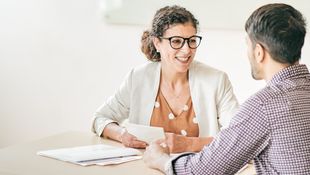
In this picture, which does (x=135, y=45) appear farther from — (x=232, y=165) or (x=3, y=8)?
(x=232, y=165)

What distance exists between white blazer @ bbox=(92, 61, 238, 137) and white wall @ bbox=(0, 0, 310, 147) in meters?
1.01

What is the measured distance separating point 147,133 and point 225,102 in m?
0.43

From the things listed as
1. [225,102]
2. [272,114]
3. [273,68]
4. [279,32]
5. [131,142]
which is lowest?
[131,142]

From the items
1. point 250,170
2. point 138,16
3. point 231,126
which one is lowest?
point 250,170

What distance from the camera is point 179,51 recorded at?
233cm

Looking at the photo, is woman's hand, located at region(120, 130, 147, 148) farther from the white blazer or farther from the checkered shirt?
the checkered shirt

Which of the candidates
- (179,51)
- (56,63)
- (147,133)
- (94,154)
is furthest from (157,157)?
(56,63)

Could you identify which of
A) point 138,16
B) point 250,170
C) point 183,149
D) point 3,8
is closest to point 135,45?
point 138,16

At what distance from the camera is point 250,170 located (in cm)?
183

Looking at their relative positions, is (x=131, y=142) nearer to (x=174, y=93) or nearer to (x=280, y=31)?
(x=174, y=93)

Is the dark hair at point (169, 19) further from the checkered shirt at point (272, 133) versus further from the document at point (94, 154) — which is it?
the checkered shirt at point (272, 133)

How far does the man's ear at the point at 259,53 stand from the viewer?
1474 millimetres

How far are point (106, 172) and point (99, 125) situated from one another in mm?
647

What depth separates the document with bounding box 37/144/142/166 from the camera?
1.80 m
